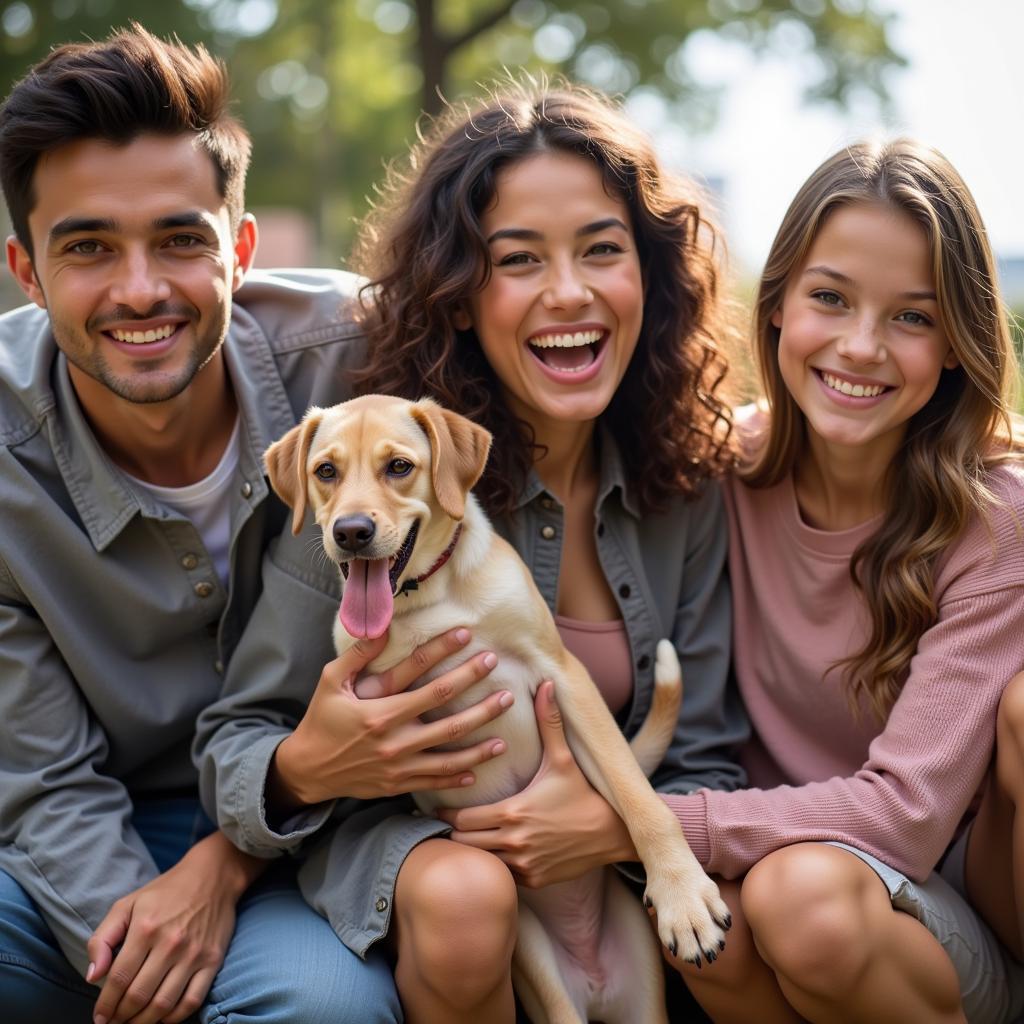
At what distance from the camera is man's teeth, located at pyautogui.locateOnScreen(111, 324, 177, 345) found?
3.17m

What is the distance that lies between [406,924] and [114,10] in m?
10.9

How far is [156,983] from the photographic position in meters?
2.80

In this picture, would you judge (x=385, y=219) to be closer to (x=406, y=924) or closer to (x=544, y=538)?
(x=544, y=538)

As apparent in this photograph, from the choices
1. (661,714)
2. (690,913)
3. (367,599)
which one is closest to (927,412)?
(661,714)

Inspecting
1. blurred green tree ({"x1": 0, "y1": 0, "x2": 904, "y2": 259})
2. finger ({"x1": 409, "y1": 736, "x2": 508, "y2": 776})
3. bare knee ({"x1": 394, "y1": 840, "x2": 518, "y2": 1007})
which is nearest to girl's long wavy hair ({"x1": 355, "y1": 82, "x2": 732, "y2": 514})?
finger ({"x1": 409, "y1": 736, "x2": 508, "y2": 776})

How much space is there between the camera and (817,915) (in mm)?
2602

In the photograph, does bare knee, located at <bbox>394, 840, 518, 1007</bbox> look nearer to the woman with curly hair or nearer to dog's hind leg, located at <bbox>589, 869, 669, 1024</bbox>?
the woman with curly hair

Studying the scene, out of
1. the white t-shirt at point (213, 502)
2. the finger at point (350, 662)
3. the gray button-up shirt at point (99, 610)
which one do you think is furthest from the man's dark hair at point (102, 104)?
the finger at point (350, 662)

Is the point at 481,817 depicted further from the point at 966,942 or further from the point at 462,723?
the point at 966,942

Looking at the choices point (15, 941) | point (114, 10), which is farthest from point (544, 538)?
point (114, 10)

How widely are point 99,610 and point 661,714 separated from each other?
1562mm

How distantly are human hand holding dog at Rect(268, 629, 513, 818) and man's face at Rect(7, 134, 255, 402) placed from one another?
921mm

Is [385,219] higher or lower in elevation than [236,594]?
higher

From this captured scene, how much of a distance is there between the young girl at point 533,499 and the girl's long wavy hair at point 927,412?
435 mm
